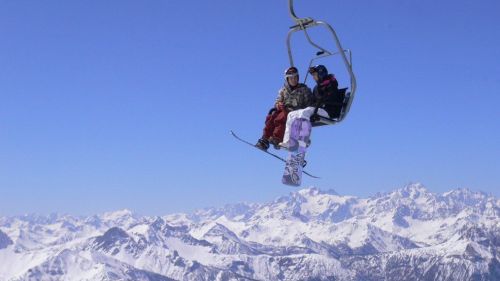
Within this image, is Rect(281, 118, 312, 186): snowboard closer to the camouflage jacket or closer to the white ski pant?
the white ski pant

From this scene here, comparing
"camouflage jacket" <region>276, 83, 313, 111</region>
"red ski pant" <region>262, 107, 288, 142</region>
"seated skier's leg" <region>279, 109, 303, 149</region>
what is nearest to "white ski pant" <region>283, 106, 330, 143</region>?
"seated skier's leg" <region>279, 109, 303, 149</region>

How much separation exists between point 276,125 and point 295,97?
0.78 meters

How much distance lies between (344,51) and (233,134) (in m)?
3.15

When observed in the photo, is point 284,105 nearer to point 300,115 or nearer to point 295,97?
point 295,97

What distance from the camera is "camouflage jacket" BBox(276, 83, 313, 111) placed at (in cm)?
1209

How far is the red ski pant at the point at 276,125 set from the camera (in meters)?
12.5

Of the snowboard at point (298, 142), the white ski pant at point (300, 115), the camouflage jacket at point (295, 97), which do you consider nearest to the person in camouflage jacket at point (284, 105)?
the camouflage jacket at point (295, 97)

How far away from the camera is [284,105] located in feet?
41.1

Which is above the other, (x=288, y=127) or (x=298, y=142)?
(x=288, y=127)

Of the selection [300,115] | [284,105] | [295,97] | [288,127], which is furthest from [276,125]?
[300,115]

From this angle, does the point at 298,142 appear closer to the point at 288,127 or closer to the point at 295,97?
the point at 288,127

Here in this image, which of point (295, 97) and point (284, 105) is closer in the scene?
point (295, 97)

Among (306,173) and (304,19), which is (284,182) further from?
(304,19)

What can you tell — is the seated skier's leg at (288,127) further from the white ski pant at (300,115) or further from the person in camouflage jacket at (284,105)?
the person in camouflage jacket at (284,105)
